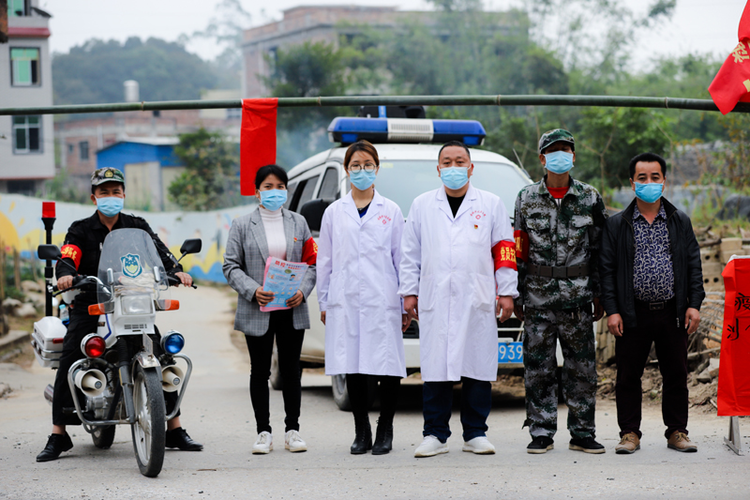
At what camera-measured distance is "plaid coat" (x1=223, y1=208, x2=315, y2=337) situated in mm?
5523

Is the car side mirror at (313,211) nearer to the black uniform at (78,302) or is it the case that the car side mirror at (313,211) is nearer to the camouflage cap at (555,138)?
the black uniform at (78,302)

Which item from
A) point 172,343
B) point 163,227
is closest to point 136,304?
point 172,343

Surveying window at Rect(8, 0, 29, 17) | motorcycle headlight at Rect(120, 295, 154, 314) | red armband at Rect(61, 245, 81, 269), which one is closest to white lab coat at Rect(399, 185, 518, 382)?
motorcycle headlight at Rect(120, 295, 154, 314)

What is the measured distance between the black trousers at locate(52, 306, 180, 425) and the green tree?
31743 millimetres

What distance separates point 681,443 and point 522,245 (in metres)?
1.59

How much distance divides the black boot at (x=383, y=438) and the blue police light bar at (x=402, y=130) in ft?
10.7

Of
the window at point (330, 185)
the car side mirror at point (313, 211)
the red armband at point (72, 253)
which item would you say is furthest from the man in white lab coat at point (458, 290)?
the window at point (330, 185)

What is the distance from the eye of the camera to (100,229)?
5590 millimetres

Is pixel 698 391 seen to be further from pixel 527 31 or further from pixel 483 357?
pixel 527 31

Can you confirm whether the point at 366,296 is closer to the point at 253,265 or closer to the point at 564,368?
the point at 253,265

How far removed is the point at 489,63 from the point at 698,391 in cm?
4072

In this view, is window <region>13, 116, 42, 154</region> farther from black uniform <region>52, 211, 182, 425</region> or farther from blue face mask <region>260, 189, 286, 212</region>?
blue face mask <region>260, 189, 286, 212</region>

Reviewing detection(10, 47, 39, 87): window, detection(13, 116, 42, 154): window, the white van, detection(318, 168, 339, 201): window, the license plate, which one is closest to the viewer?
the license plate

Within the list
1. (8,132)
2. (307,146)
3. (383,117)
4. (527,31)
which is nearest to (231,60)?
(527,31)
